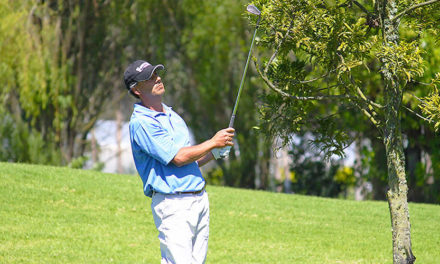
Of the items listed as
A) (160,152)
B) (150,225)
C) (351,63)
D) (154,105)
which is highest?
(351,63)

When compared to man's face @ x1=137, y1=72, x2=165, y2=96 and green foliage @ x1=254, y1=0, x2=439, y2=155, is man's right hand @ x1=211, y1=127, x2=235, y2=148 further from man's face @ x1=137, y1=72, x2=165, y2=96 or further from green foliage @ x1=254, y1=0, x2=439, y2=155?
green foliage @ x1=254, y1=0, x2=439, y2=155

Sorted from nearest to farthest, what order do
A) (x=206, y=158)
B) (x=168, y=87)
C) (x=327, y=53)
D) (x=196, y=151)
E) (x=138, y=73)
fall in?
(x=196, y=151) < (x=138, y=73) < (x=206, y=158) < (x=327, y=53) < (x=168, y=87)

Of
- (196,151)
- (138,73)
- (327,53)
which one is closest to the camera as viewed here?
(196,151)

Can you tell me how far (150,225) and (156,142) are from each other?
5.36 m

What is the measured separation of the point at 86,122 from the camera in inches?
629

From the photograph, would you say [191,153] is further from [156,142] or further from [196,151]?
[156,142]

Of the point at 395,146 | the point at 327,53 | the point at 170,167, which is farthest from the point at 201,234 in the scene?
the point at 395,146

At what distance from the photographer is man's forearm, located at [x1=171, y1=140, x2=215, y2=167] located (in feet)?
13.2

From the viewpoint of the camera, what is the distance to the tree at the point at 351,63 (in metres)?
5.05

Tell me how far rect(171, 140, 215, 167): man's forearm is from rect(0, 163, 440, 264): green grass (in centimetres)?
382

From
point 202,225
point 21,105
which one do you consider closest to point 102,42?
point 21,105

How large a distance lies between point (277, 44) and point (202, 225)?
1.85 metres

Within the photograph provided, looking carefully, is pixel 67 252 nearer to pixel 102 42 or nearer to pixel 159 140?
pixel 159 140

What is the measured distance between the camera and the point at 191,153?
404 cm
